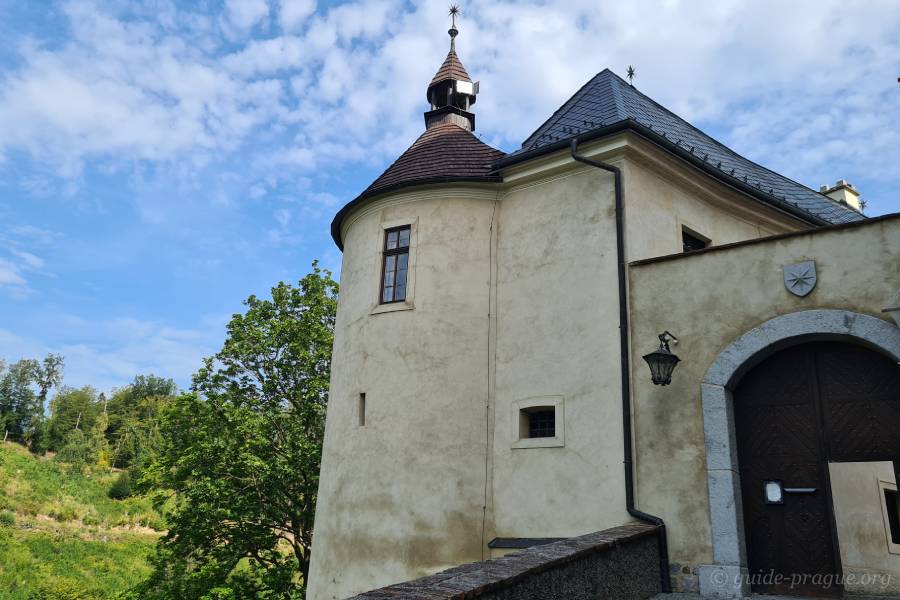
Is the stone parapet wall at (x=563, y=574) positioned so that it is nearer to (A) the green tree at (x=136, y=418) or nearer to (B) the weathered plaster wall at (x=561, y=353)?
(B) the weathered plaster wall at (x=561, y=353)

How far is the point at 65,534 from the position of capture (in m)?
44.2

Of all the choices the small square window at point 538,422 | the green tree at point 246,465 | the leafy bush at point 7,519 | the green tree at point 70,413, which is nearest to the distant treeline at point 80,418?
the green tree at point 70,413

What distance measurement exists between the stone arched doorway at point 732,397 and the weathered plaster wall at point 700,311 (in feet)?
0.40

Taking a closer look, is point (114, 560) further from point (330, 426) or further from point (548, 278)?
point (548, 278)

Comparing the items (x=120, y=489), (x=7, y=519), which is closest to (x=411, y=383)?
(x=7, y=519)

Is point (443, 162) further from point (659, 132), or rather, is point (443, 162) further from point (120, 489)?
point (120, 489)

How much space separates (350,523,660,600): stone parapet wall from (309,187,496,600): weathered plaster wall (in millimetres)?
3208

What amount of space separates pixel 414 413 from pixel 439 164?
4612 millimetres

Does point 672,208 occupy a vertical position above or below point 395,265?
above

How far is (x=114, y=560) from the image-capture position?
4219 cm

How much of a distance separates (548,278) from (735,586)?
5038 mm

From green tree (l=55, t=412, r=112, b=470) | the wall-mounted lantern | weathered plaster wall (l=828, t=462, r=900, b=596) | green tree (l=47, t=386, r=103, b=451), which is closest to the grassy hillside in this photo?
green tree (l=55, t=412, r=112, b=470)

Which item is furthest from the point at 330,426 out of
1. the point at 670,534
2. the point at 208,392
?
the point at 208,392

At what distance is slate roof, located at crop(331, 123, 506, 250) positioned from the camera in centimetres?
1249
